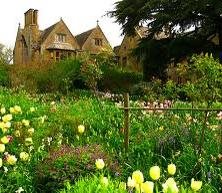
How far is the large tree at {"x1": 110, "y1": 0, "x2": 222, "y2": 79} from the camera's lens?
26.0 m

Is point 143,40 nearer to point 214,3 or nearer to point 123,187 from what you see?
point 214,3

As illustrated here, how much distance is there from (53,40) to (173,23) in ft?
104

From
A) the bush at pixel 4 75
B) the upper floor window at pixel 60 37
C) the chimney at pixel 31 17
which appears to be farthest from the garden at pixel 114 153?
the chimney at pixel 31 17

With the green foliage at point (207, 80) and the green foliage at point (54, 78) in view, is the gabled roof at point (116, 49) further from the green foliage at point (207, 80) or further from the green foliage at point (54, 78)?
the green foliage at point (207, 80)

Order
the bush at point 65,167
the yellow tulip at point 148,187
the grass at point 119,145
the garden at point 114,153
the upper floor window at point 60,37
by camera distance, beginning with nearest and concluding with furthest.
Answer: the yellow tulip at point 148,187, the garden at point 114,153, the bush at point 65,167, the grass at point 119,145, the upper floor window at point 60,37

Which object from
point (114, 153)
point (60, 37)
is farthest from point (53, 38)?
point (114, 153)

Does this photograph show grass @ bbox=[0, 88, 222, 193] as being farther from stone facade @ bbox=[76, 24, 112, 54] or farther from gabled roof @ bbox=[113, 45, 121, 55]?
stone facade @ bbox=[76, 24, 112, 54]

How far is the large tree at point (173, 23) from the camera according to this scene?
26.0 metres

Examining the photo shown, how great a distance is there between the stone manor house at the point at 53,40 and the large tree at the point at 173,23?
2716cm

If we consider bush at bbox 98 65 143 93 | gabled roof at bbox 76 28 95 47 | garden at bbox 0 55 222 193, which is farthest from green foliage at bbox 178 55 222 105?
gabled roof at bbox 76 28 95 47

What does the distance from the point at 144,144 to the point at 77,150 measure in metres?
1.46

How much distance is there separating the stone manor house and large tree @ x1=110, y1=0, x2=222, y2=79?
2716 centimetres

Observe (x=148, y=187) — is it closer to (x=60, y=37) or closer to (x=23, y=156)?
(x=23, y=156)

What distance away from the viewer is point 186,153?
6816 mm
